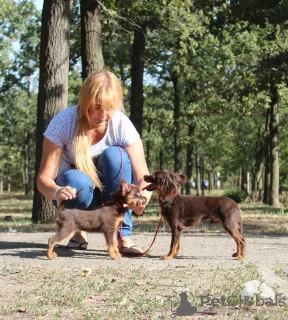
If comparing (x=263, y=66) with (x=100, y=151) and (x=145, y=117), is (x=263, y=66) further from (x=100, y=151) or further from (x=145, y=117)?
(x=145, y=117)

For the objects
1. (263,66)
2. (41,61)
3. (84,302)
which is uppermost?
(263,66)

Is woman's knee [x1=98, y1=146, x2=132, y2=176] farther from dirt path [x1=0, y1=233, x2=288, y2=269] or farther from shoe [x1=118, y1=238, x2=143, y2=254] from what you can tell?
dirt path [x1=0, y1=233, x2=288, y2=269]

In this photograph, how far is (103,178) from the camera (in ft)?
22.6

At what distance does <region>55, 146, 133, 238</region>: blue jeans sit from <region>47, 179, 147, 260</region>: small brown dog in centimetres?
27

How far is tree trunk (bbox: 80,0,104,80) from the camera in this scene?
47.5ft

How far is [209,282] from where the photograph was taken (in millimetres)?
5055

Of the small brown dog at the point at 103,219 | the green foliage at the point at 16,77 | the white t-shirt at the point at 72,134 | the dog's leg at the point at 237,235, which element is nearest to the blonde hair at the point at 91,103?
the white t-shirt at the point at 72,134

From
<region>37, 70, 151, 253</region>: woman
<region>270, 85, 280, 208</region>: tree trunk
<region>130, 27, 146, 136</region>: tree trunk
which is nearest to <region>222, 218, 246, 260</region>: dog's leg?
<region>37, 70, 151, 253</region>: woman

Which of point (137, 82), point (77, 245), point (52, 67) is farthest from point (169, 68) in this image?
point (77, 245)

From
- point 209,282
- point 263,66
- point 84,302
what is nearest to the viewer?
point 84,302

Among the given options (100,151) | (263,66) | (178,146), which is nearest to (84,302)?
(100,151)

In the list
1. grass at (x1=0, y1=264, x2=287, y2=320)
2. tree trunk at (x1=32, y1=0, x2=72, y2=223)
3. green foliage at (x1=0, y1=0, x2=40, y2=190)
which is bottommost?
grass at (x1=0, y1=264, x2=287, y2=320)

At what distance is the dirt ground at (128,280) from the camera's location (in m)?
4.11

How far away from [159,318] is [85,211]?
268 centimetres
